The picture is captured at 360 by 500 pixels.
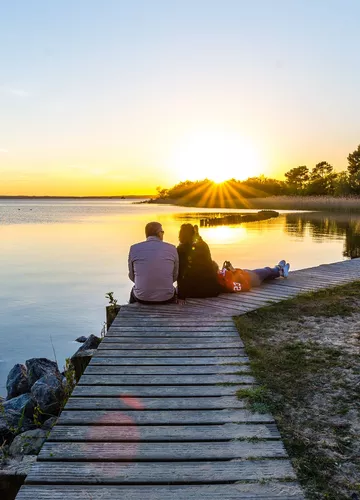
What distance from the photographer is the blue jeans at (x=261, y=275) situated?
9000 millimetres

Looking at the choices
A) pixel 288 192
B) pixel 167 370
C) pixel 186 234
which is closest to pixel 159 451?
pixel 167 370

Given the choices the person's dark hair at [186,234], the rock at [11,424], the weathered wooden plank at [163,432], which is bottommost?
the rock at [11,424]

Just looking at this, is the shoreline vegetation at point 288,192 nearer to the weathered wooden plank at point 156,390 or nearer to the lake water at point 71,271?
the lake water at point 71,271

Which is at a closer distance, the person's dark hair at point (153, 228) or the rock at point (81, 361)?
the rock at point (81, 361)

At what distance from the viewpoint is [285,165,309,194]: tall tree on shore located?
126 meters

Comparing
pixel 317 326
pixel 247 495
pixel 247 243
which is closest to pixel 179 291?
pixel 317 326

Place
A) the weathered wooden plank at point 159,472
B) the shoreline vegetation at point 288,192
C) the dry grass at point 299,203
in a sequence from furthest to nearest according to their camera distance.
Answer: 1. the shoreline vegetation at point 288,192
2. the dry grass at point 299,203
3. the weathered wooden plank at point 159,472

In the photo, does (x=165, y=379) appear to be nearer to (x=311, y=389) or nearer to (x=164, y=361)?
(x=164, y=361)

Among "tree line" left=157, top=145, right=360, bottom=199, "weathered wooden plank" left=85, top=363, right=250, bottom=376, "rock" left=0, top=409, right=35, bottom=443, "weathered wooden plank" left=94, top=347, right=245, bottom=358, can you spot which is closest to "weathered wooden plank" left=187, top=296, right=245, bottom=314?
"weathered wooden plank" left=94, top=347, right=245, bottom=358

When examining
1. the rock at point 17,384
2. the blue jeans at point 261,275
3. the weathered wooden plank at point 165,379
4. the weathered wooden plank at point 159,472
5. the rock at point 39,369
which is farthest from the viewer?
the blue jeans at point 261,275

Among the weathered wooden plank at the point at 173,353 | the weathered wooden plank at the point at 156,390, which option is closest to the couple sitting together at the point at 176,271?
the weathered wooden plank at the point at 173,353

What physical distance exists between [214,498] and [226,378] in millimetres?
1784

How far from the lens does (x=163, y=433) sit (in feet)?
10.6

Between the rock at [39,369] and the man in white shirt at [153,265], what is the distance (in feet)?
6.24
